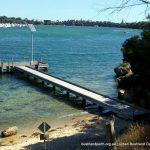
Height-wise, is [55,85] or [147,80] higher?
[147,80]

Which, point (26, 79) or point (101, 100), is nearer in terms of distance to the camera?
point (101, 100)

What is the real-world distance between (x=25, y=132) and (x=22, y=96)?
41.7 ft

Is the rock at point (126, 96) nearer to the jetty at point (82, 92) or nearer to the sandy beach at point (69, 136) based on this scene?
the jetty at point (82, 92)

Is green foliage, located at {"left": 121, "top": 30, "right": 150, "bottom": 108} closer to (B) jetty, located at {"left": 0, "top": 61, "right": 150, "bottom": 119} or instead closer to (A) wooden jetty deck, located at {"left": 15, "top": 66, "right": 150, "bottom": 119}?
(A) wooden jetty deck, located at {"left": 15, "top": 66, "right": 150, "bottom": 119}

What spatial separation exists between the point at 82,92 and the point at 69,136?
37.8 feet

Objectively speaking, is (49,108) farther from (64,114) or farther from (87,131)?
(87,131)

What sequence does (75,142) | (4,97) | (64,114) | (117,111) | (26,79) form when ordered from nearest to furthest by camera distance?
(75,142), (117,111), (64,114), (4,97), (26,79)

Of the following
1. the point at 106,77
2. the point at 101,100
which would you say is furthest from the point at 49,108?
the point at 106,77

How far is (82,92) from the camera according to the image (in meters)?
33.6

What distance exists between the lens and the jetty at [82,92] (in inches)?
1035

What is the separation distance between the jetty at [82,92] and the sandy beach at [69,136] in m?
0.96

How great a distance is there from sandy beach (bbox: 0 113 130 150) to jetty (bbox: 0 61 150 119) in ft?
3.15

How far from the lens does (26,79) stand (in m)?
47.8

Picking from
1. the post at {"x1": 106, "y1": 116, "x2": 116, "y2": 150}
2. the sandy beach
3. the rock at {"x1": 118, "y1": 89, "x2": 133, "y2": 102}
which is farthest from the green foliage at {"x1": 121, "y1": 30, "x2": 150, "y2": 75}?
the post at {"x1": 106, "y1": 116, "x2": 116, "y2": 150}
